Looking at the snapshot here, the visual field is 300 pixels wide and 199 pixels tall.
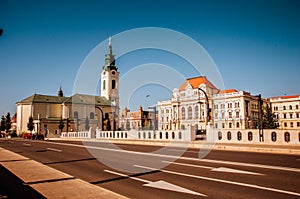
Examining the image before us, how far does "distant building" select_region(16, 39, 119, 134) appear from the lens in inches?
3521

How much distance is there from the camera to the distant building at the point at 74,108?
89.4m

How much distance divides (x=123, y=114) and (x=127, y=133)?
274 ft

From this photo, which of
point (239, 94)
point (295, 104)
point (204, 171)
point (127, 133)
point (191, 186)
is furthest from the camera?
point (295, 104)

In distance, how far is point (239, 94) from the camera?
8025cm

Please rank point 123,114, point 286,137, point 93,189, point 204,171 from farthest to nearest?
point 123,114 < point 286,137 < point 204,171 < point 93,189

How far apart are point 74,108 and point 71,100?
12.9 feet

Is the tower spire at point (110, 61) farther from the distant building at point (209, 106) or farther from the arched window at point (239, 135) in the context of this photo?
the arched window at point (239, 135)

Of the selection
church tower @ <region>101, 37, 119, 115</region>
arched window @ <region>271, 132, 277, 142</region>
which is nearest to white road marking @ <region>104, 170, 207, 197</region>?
arched window @ <region>271, 132, 277, 142</region>

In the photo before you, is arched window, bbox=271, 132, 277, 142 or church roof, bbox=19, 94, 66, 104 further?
church roof, bbox=19, 94, 66, 104

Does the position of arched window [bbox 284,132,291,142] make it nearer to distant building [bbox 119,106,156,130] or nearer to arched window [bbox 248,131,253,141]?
arched window [bbox 248,131,253,141]

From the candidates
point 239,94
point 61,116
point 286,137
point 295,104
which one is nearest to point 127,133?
point 286,137

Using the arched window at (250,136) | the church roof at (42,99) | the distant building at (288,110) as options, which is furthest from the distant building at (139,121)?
the arched window at (250,136)

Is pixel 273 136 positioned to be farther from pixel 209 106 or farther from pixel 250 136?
pixel 209 106

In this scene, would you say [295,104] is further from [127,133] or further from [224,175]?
[224,175]
